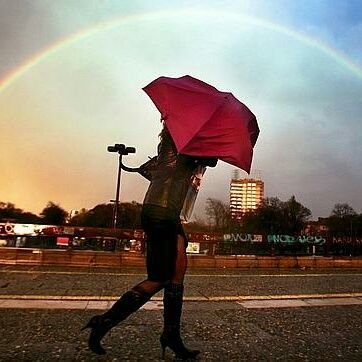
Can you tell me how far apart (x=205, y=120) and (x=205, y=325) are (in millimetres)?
2348

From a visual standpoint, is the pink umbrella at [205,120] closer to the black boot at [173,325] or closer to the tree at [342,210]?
the black boot at [173,325]

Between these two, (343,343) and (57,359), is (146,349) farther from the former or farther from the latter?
(343,343)

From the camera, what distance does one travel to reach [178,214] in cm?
284

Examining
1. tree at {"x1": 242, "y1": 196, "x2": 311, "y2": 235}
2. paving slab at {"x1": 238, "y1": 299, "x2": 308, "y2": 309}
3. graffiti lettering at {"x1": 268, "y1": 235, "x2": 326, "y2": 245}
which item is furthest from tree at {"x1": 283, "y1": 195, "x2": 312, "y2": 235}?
paving slab at {"x1": 238, "y1": 299, "x2": 308, "y2": 309}

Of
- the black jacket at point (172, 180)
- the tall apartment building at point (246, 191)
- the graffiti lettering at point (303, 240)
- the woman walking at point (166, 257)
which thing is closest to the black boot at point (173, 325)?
the woman walking at point (166, 257)

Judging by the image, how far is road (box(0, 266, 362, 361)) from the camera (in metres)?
3.12

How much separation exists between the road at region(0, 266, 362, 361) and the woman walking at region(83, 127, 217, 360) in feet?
0.87

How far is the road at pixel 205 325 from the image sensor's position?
123 inches

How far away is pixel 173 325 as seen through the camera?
279 cm

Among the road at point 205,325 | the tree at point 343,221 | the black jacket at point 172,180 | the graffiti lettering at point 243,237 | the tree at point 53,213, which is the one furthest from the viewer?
the tree at point 53,213

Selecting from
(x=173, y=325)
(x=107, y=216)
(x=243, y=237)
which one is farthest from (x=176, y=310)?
(x=107, y=216)

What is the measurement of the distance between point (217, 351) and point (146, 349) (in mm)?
561

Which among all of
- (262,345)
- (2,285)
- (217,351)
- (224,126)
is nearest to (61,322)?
(217,351)

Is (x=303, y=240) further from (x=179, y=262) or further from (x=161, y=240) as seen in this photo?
(x=161, y=240)
